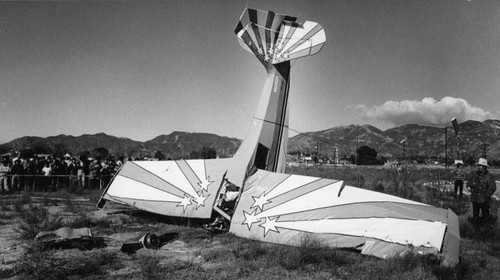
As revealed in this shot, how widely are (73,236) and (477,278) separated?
697 centimetres

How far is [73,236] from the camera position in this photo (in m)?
5.78

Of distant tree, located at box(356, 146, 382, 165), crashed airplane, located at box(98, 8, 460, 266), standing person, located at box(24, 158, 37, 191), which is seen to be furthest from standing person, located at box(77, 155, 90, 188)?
distant tree, located at box(356, 146, 382, 165)

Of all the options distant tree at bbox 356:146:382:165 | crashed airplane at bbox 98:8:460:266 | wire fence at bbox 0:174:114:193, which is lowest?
wire fence at bbox 0:174:114:193

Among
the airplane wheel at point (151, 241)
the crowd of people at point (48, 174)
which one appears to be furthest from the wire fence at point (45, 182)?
the airplane wheel at point (151, 241)

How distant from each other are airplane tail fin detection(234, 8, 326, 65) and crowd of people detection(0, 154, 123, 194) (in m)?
10.3

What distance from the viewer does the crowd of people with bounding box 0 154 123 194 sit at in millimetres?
13430

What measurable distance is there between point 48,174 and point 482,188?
16.5 meters

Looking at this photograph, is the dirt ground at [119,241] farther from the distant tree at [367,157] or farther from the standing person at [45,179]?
the distant tree at [367,157]

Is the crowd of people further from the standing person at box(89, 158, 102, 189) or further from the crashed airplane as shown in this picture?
the crashed airplane

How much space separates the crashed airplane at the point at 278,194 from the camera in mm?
5344

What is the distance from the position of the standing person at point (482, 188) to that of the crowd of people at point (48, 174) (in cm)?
1451

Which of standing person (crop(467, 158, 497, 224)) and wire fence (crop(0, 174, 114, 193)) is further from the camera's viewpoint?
wire fence (crop(0, 174, 114, 193))

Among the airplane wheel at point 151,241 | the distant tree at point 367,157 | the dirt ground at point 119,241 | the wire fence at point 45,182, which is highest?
the distant tree at point 367,157

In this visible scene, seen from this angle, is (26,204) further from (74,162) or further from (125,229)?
(74,162)
